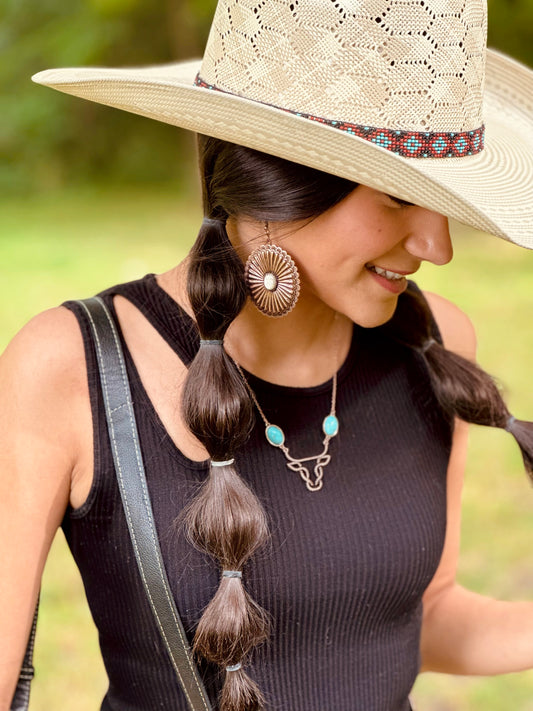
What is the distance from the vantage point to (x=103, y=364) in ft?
4.57

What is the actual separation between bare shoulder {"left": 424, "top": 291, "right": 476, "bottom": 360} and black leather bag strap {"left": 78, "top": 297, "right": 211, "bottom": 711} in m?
0.65

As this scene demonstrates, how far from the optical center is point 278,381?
1560mm

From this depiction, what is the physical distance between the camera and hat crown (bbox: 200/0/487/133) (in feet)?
4.06

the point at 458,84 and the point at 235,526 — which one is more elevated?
the point at 458,84

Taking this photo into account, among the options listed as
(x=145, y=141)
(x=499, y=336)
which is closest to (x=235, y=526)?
(x=499, y=336)

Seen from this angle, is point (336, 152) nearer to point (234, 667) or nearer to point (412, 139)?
point (412, 139)

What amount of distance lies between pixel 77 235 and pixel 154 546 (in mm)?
8273

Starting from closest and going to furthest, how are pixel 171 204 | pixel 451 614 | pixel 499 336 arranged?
1. pixel 451 614
2. pixel 499 336
3. pixel 171 204

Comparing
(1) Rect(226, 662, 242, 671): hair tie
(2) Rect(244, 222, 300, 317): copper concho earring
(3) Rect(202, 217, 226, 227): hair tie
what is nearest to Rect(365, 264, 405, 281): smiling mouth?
(2) Rect(244, 222, 300, 317): copper concho earring

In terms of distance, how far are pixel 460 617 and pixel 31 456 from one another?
88 cm

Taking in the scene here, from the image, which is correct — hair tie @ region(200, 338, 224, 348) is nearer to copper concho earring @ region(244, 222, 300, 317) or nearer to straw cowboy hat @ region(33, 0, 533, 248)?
copper concho earring @ region(244, 222, 300, 317)

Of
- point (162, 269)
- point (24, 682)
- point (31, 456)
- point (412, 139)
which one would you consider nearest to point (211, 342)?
point (31, 456)

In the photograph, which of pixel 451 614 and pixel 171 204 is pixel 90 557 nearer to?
pixel 451 614

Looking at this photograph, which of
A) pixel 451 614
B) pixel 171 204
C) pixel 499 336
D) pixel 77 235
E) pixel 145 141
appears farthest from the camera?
pixel 145 141
